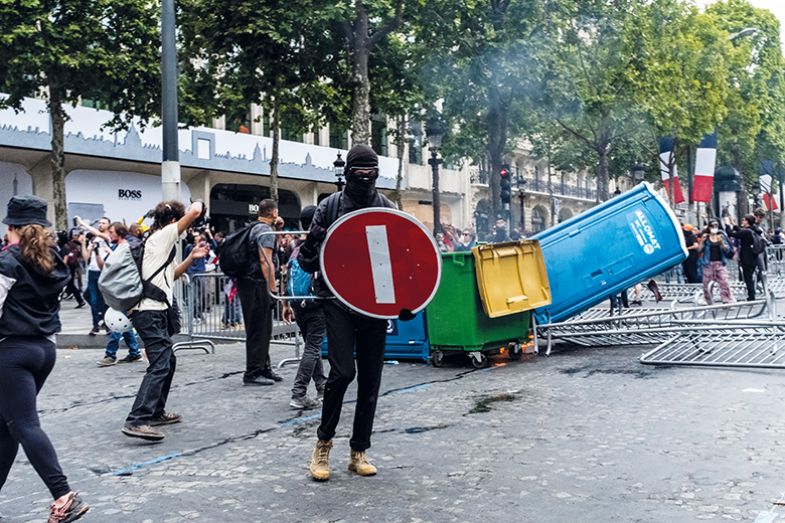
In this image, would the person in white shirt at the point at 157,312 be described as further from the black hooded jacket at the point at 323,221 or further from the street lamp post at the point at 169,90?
the street lamp post at the point at 169,90

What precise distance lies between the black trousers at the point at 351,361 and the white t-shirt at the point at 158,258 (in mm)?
1922

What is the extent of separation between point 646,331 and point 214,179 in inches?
937

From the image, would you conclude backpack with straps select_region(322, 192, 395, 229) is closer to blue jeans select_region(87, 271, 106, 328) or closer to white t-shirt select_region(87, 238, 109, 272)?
white t-shirt select_region(87, 238, 109, 272)

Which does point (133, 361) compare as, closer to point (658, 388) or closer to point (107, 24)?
point (658, 388)

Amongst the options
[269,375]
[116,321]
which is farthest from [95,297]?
[269,375]

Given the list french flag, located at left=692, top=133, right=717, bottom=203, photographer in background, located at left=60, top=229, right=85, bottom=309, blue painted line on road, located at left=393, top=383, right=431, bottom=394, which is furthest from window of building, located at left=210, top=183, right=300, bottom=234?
blue painted line on road, located at left=393, top=383, right=431, bottom=394

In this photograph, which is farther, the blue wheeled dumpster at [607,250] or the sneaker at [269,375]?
the blue wheeled dumpster at [607,250]

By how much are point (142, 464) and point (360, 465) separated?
1480 mm

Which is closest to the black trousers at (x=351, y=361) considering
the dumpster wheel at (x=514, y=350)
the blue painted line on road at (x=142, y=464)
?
the blue painted line on road at (x=142, y=464)

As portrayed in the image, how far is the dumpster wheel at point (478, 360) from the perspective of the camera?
32.4ft

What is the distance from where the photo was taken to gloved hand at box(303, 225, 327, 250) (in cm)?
497

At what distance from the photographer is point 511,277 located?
1027cm

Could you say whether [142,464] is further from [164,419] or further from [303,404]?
[303,404]

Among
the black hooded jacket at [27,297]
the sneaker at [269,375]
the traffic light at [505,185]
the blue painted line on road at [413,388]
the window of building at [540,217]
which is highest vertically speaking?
the window of building at [540,217]
